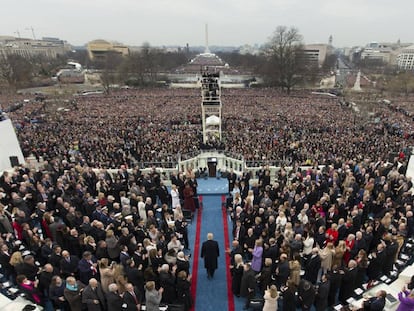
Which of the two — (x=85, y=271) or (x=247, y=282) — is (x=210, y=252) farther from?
(x=85, y=271)

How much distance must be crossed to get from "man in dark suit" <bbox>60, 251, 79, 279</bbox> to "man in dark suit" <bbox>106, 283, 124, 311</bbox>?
1.31 m

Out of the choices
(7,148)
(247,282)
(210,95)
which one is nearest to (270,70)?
(210,95)

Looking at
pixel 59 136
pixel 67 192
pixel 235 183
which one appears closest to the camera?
pixel 67 192

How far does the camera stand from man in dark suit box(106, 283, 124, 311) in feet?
16.9

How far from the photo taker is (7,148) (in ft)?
40.3

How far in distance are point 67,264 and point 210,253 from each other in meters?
3.13

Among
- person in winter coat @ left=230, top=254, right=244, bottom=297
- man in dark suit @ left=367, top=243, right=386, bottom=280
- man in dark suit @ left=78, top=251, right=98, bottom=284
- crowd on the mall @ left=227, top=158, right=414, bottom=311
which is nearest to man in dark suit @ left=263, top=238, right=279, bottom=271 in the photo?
crowd on the mall @ left=227, top=158, right=414, bottom=311

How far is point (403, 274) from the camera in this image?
6172 mm

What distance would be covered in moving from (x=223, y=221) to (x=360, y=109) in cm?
3074

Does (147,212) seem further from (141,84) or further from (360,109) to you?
(141,84)

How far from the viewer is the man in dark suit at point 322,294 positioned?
5586 millimetres

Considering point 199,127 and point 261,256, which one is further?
point 199,127

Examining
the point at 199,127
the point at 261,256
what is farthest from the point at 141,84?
the point at 261,256

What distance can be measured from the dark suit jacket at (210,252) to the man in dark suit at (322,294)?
91.9 inches
